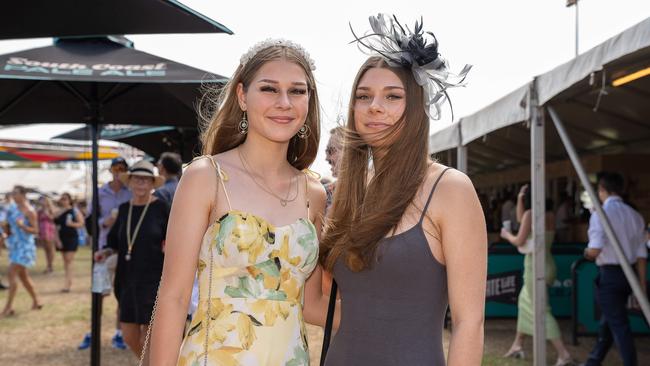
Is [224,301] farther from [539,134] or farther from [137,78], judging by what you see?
[539,134]

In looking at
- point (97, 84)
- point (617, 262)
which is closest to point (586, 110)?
point (617, 262)

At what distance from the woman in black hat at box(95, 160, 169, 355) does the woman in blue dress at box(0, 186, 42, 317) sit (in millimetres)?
5959

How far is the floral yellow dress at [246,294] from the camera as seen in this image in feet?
8.13

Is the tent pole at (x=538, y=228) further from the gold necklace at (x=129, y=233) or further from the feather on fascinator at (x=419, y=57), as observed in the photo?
the feather on fascinator at (x=419, y=57)

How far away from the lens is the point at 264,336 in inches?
99.1

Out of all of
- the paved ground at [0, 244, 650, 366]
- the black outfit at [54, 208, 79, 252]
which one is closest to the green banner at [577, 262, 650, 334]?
the paved ground at [0, 244, 650, 366]

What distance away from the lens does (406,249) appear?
2.27 meters

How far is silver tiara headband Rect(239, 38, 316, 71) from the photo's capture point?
2754 mm

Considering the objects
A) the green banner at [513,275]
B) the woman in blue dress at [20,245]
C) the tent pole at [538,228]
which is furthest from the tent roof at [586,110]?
the woman in blue dress at [20,245]

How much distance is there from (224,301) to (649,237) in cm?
726

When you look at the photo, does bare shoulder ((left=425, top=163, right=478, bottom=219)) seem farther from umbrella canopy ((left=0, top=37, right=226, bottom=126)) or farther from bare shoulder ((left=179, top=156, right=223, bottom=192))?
umbrella canopy ((left=0, top=37, right=226, bottom=126))

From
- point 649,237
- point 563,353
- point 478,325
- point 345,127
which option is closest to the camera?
point 478,325

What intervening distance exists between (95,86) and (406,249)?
5.38 m

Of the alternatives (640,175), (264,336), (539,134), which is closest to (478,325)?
(264,336)
